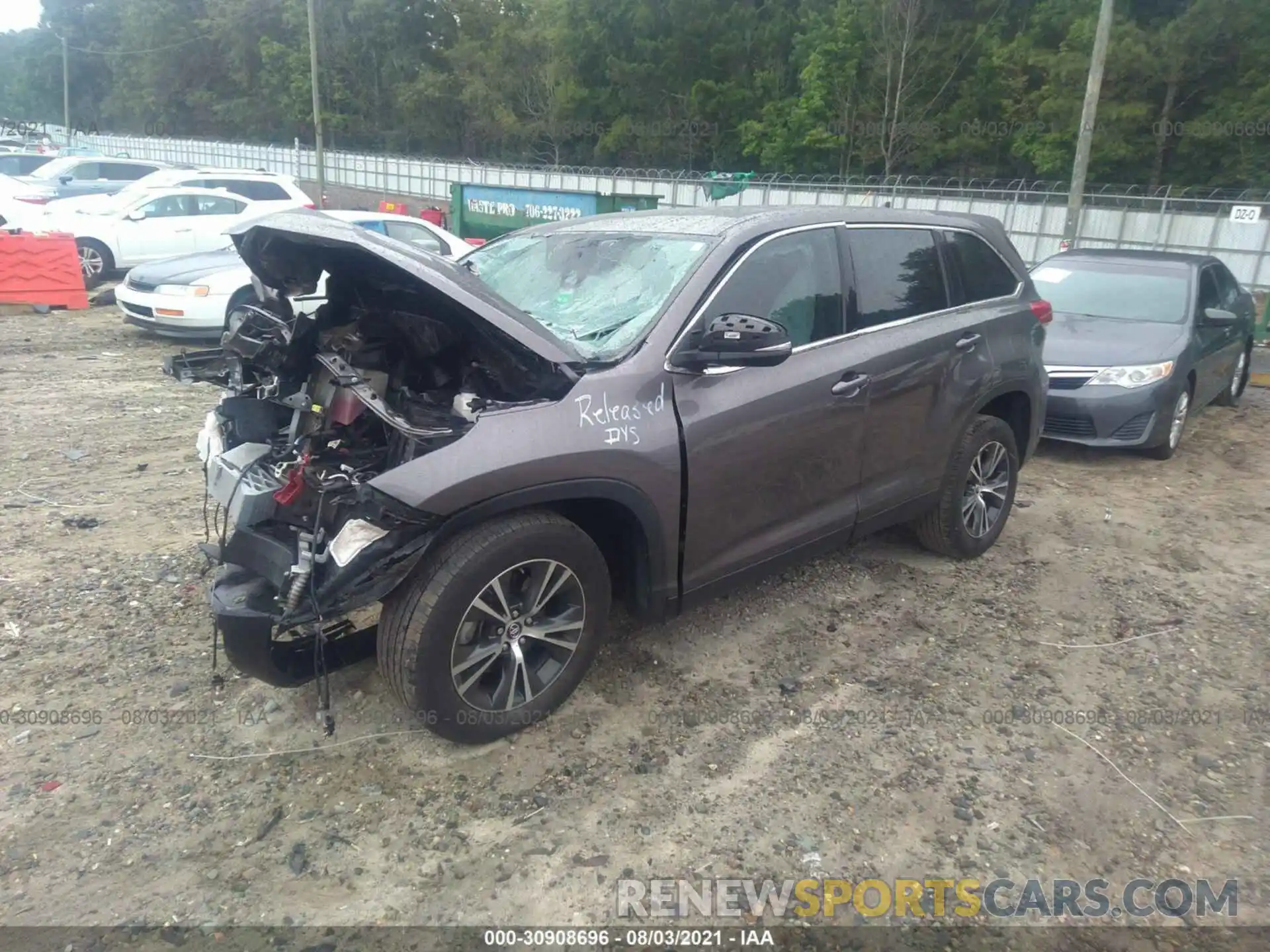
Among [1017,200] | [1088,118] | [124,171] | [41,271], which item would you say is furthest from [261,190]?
[1017,200]

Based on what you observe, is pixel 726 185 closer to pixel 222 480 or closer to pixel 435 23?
pixel 222 480

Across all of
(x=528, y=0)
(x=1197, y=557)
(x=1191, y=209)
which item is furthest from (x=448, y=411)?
(x=528, y=0)

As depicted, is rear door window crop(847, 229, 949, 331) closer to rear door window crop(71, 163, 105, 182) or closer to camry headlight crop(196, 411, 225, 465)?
camry headlight crop(196, 411, 225, 465)

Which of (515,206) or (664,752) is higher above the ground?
(515,206)

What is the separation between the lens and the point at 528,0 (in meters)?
60.6

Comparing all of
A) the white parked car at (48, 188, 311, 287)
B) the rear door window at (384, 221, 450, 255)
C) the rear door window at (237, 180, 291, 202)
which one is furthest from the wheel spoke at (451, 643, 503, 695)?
the rear door window at (237, 180, 291, 202)

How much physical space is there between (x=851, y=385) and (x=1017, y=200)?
19.5 meters

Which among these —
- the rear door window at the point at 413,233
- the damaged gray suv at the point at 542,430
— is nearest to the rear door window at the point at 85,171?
the rear door window at the point at 413,233

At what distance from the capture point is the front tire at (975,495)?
489cm

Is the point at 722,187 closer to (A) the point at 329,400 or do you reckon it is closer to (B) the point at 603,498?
(A) the point at 329,400

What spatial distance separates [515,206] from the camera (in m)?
19.1

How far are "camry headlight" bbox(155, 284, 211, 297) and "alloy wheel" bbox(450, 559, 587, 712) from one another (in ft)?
26.9

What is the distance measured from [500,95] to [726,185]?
3640cm

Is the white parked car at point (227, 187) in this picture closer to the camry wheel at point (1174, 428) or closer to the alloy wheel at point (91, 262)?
the alloy wheel at point (91, 262)
